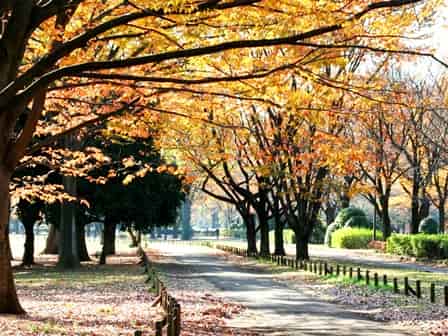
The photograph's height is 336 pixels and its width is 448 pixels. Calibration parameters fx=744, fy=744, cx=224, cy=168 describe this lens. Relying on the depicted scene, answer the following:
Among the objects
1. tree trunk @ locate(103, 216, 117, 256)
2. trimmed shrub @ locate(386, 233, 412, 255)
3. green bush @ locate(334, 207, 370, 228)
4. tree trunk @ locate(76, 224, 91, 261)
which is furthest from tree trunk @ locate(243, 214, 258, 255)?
green bush @ locate(334, 207, 370, 228)

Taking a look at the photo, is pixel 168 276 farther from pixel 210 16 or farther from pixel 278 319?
pixel 210 16

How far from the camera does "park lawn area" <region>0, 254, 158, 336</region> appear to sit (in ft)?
42.2

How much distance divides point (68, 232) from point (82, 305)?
1535cm

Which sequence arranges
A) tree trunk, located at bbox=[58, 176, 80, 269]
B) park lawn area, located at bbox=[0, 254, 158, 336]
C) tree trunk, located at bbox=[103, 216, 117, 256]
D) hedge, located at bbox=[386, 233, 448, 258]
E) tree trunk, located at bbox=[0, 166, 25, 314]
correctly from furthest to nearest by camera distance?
hedge, located at bbox=[386, 233, 448, 258]
tree trunk, located at bbox=[103, 216, 117, 256]
tree trunk, located at bbox=[58, 176, 80, 269]
tree trunk, located at bbox=[0, 166, 25, 314]
park lawn area, located at bbox=[0, 254, 158, 336]

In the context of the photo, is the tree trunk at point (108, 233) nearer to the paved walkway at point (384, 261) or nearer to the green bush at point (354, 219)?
the paved walkway at point (384, 261)

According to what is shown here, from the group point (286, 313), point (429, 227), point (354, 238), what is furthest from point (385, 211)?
point (286, 313)

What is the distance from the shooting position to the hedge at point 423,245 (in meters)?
40.2

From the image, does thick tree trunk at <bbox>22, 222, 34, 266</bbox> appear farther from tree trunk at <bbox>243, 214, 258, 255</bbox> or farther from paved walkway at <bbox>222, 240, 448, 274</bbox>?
paved walkway at <bbox>222, 240, 448, 274</bbox>

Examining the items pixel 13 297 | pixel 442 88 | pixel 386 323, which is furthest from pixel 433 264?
pixel 13 297

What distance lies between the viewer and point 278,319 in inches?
612

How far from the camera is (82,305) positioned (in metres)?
17.5

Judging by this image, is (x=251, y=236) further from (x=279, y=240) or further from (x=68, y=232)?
(x=68, y=232)

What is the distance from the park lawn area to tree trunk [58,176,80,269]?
224cm

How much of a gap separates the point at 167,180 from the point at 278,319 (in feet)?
76.4
